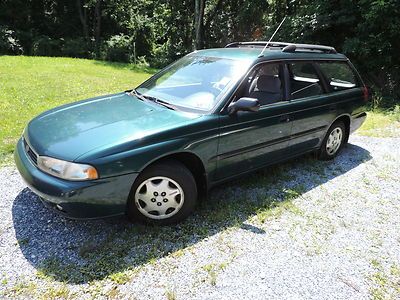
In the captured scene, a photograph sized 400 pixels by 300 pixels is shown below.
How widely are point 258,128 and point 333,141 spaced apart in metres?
1.89

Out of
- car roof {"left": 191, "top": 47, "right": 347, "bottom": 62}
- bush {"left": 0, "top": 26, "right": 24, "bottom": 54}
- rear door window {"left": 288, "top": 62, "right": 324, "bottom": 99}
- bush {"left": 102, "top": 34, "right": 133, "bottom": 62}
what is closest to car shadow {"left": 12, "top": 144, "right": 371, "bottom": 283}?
rear door window {"left": 288, "top": 62, "right": 324, "bottom": 99}

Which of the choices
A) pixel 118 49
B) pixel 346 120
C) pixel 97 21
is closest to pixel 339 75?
pixel 346 120

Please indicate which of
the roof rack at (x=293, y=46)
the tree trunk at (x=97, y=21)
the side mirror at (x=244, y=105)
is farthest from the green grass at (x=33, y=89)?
the tree trunk at (x=97, y=21)

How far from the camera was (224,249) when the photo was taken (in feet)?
10.1

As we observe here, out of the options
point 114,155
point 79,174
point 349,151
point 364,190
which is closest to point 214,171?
point 114,155

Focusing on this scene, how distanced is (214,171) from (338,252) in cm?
135

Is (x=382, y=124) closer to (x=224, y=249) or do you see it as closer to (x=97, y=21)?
(x=224, y=249)

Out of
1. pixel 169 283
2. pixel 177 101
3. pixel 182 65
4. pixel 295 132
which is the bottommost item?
pixel 169 283

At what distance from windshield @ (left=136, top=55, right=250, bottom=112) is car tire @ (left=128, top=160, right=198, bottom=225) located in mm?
700

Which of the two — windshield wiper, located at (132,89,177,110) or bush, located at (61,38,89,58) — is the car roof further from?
bush, located at (61,38,89,58)

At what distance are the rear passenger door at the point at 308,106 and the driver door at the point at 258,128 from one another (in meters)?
0.14

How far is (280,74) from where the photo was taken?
163 inches

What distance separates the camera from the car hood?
2.89m

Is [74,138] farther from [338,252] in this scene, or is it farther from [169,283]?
[338,252]
